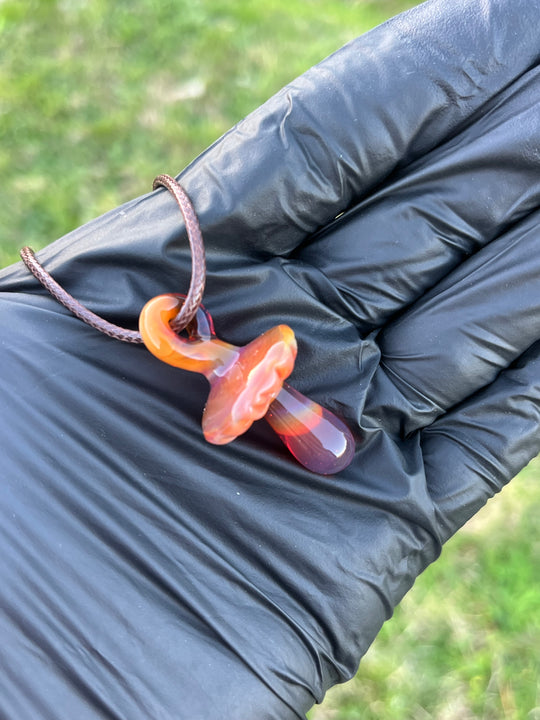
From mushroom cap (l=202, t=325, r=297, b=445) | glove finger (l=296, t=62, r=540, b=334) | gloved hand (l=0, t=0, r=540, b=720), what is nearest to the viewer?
mushroom cap (l=202, t=325, r=297, b=445)

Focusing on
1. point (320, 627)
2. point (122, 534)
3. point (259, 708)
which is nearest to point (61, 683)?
point (122, 534)

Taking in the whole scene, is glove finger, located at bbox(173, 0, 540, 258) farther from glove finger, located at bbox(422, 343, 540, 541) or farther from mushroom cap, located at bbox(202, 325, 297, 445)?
glove finger, located at bbox(422, 343, 540, 541)

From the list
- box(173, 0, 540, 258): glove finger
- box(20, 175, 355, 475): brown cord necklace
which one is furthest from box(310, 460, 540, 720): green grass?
box(173, 0, 540, 258): glove finger

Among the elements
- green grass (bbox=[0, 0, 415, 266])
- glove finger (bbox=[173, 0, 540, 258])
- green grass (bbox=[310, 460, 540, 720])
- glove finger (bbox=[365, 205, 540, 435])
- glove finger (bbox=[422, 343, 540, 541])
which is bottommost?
green grass (bbox=[310, 460, 540, 720])

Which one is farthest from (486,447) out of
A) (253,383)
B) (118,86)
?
(118,86)

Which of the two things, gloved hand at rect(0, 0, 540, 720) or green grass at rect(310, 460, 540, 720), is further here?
green grass at rect(310, 460, 540, 720)

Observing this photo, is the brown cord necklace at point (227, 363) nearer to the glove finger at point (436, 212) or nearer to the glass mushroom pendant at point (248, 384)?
the glass mushroom pendant at point (248, 384)
